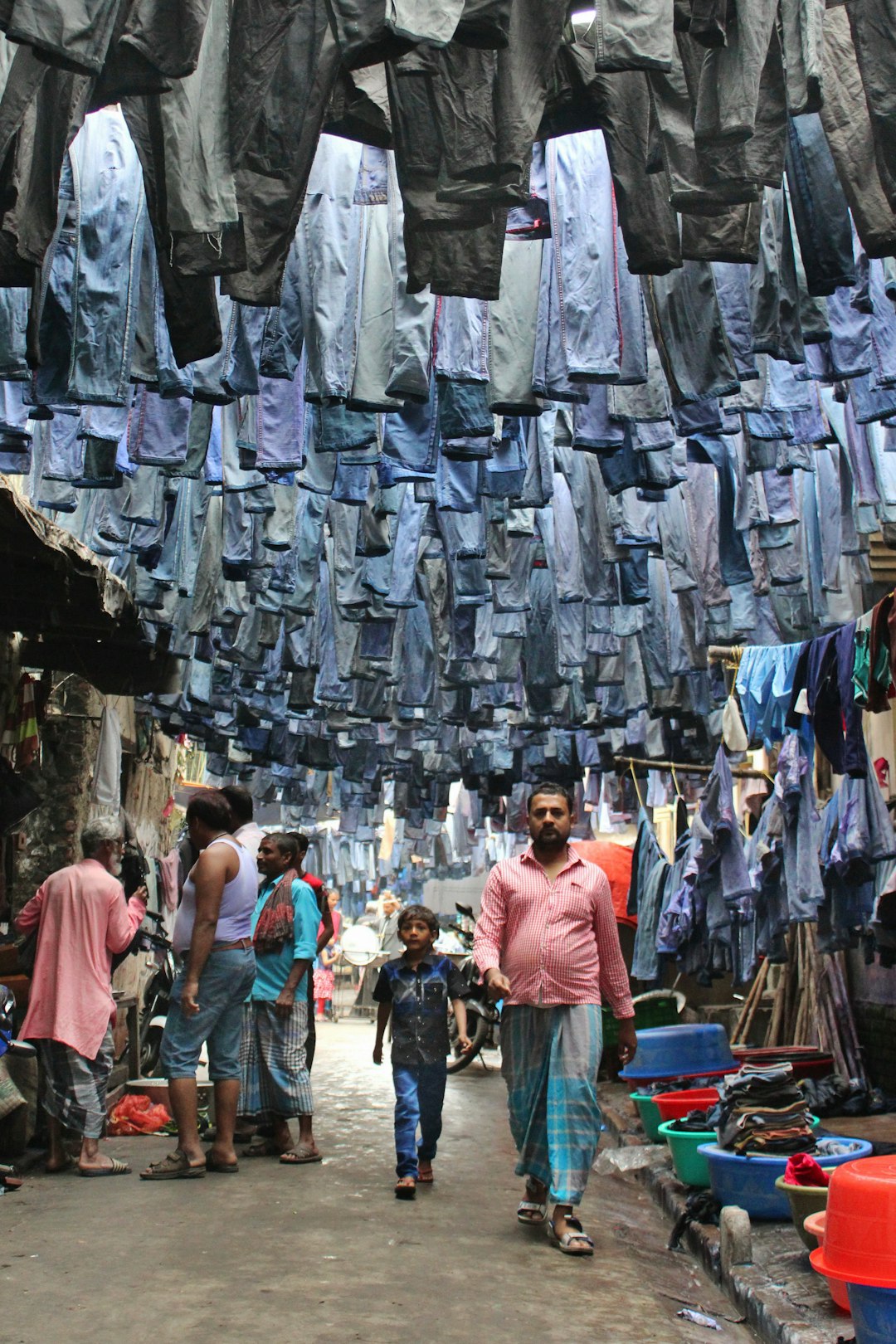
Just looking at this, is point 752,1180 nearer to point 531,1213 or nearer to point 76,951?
point 531,1213

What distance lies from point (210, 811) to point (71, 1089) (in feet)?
4.67

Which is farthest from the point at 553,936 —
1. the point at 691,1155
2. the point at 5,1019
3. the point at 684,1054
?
the point at 684,1054

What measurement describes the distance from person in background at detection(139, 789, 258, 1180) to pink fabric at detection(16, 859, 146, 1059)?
14.4 inches

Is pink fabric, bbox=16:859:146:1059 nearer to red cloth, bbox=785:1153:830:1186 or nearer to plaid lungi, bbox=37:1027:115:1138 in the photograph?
plaid lungi, bbox=37:1027:115:1138

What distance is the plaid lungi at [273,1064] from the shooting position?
673 cm

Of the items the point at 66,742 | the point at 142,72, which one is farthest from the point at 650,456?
the point at 66,742

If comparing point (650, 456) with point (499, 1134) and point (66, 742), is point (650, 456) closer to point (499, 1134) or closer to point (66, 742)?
point (499, 1134)

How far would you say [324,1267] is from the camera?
4402mm

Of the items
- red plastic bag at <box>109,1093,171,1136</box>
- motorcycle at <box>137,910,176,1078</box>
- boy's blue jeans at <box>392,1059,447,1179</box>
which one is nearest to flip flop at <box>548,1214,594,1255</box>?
boy's blue jeans at <box>392,1059,447,1179</box>

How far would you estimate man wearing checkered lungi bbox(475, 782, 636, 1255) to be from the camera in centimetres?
498

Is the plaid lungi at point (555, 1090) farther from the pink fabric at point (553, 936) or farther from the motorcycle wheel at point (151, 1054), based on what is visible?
the motorcycle wheel at point (151, 1054)

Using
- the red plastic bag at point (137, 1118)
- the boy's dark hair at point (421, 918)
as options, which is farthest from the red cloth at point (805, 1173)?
the red plastic bag at point (137, 1118)

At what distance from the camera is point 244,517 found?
Answer: 7508 mm

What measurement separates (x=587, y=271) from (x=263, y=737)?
916 cm
